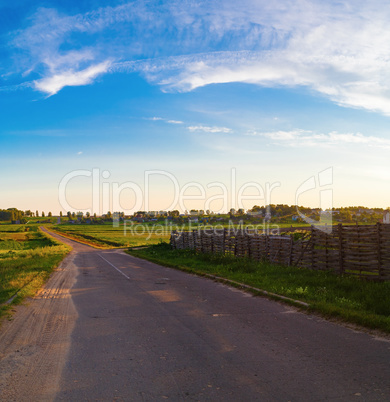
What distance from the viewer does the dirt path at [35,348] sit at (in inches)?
200

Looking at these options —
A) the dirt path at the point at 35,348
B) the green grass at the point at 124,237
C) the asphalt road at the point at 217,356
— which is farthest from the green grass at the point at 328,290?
the green grass at the point at 124,237

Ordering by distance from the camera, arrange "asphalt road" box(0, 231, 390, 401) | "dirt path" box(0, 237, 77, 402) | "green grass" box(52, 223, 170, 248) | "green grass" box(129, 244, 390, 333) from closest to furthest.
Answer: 1. "asphalt road" box(0, 231, 390, 401)
2. "dirt path" box(0, 237, 77, 402)
3. "green grass" box(129, 244, 390, 333)
4. "green grass" box(52, 223, 170, 248)

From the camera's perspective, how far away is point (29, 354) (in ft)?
21.5

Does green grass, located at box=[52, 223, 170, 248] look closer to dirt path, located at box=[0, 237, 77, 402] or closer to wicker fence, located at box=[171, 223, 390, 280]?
wicker fence, located at box=[171, 223, 390, 280]

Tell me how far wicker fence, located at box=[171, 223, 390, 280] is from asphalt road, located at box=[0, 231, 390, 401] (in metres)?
5.21

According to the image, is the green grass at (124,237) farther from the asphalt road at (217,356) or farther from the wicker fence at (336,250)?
the asphalt road at (217,356)

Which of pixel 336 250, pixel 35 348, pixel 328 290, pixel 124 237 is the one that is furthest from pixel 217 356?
pixel 124 237

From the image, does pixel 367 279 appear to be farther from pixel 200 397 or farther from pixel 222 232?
pixel 222 232

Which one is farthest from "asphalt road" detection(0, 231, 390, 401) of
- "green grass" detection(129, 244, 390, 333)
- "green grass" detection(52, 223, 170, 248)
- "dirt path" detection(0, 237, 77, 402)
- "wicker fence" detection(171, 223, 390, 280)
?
"green grass" detection(52, 223, 170, 248)

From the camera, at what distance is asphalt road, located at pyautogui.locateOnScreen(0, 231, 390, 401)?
4898 mm

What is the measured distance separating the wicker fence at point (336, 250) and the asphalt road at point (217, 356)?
5213 millimetres

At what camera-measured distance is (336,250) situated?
50.2 feet

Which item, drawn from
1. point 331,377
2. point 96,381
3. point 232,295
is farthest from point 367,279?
point 96,381

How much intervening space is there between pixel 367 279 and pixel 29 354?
37.7 feet
